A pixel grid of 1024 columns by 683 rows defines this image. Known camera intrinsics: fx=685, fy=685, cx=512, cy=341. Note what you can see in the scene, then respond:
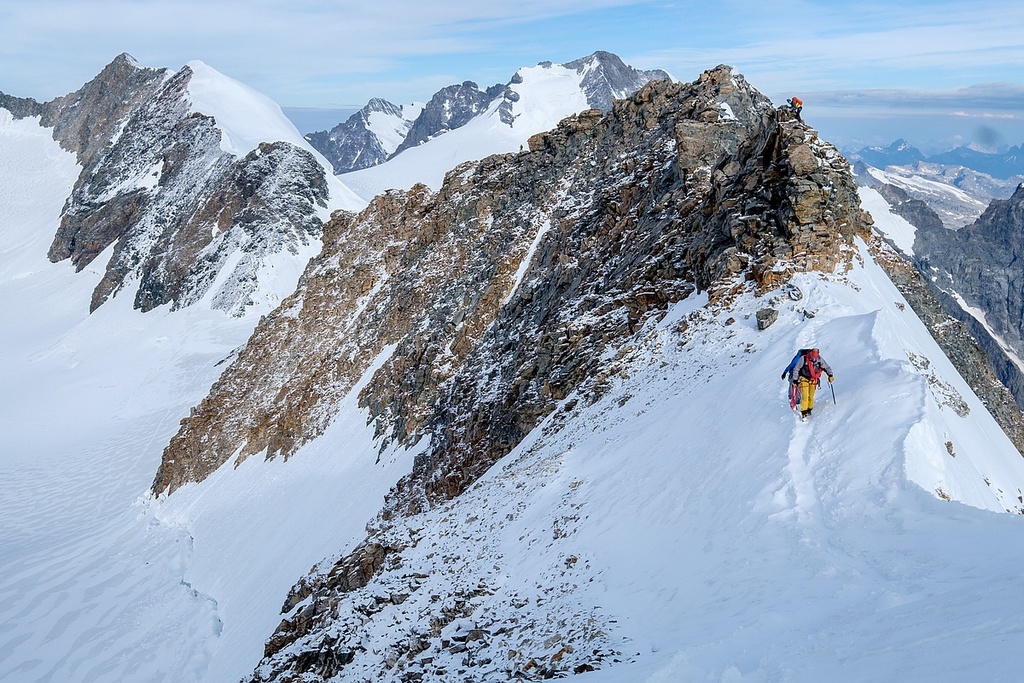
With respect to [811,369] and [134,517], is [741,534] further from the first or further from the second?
[134,517]

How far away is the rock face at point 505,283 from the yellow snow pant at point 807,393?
5329 millimetres

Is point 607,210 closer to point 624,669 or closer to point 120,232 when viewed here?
point 624,669

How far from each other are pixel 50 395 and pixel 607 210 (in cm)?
4877

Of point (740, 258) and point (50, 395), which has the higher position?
point (740, 258)

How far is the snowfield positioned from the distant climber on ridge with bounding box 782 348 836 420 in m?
0.30

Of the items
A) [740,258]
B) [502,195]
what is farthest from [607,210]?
[502,195]

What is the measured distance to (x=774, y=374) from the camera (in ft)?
41.8

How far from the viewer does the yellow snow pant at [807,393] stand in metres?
11.1

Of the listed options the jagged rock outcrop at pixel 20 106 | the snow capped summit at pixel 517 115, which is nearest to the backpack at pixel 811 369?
the snow capped summit at pixel 517 115

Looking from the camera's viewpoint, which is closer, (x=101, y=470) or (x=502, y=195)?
(x=502, y=195)

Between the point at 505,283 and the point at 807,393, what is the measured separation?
18933 mm

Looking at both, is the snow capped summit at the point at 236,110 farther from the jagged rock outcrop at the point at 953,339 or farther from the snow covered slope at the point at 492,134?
the jagged rock outcrop at the point at 953,339

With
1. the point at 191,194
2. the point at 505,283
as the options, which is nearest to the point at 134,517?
the point at 505,283

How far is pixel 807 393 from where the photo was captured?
11070 millimetres
